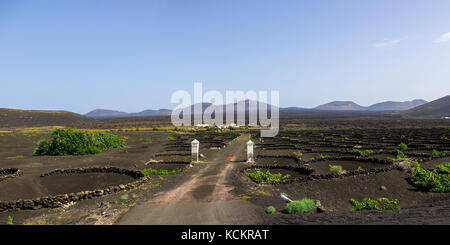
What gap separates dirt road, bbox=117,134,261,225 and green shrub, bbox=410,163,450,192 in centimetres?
971

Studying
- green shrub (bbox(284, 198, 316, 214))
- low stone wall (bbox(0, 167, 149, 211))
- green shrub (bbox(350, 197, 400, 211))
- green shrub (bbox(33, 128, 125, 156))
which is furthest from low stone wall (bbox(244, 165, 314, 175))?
green shrub (bbox(33, 128, 125, 156))

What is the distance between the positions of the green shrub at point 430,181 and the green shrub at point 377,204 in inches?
116

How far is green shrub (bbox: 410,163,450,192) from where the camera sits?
41.6 feet

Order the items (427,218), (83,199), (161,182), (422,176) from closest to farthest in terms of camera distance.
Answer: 1. (427,218)
2. (83,199)
3. (422,176)
4. (161,182)

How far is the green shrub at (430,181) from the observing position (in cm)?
1268

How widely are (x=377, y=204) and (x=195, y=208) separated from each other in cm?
785

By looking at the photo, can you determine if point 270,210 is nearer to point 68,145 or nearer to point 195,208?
point 195,208

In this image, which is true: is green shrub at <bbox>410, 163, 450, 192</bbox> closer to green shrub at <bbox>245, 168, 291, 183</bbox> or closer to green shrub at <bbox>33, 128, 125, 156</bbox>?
green shrub at <bbox>245, 168, 291, 183</bbox>

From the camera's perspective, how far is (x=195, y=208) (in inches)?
400

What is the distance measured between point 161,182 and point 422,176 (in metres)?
15.0

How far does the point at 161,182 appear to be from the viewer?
1538cm

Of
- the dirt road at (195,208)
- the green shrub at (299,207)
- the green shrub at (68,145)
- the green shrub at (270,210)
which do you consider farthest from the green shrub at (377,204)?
the green shrub at (68,145)

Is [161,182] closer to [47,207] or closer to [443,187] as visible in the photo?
[47,207]
